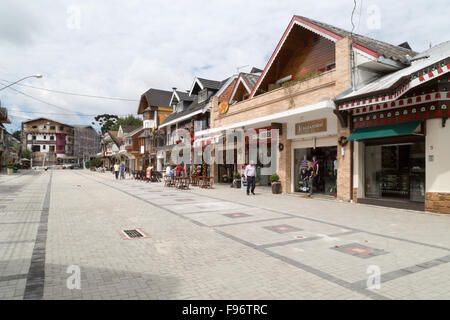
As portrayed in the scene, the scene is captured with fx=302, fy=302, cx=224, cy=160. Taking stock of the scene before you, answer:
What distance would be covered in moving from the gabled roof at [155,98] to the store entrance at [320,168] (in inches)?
1228

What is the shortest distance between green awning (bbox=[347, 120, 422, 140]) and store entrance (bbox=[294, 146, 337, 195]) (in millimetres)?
2239

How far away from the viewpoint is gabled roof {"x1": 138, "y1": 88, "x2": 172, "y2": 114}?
43.1 metres

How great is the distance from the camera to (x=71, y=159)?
90.0 metres

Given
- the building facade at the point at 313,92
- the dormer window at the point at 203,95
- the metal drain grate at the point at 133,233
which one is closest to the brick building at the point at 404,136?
the building facade at the point at 313,92

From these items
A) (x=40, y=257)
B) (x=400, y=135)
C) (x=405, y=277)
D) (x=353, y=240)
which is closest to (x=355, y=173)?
(x=400, y=135)

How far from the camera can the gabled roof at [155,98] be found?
43.1 metres

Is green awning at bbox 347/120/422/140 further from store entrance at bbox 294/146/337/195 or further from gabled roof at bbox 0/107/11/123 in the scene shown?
gabled roof at bbox 0/107/11/123

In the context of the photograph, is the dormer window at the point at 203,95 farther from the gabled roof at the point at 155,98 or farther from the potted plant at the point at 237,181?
the gabled roof at the point at 155,98

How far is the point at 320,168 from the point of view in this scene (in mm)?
14898

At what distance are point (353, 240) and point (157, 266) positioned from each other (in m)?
3.96

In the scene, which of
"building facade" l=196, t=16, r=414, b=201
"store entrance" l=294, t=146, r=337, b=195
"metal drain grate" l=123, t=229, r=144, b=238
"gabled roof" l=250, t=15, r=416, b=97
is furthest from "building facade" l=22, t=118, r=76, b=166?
"metal drain grate" l=123, t=229, r=144, b=238

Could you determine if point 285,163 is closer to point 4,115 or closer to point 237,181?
point 237,181

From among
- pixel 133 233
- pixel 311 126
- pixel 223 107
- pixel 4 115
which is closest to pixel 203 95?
pixel 223 107

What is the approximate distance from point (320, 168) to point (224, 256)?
1095cm
